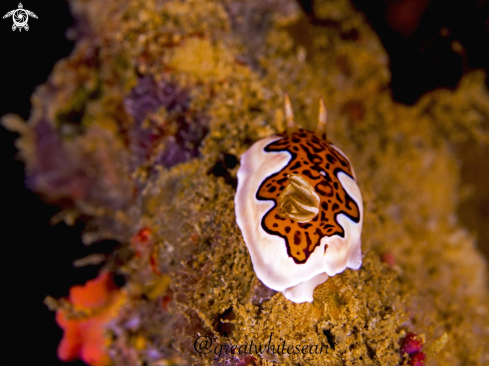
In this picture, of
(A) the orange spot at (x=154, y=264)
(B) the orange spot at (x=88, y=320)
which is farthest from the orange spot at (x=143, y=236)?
(B) the orange spot at (x=88, y=320)

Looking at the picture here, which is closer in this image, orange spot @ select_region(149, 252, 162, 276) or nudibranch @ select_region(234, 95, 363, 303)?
nudibranch @ select_region(234, 95, 363, 303)

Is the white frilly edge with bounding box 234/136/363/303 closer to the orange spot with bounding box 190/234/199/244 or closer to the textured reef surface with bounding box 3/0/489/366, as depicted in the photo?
the textured reef surface with bounding box 3/0/489/366

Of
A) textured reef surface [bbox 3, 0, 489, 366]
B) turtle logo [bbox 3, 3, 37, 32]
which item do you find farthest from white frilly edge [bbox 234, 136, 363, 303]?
turtle logo [bbox 3, 3, 37, 32]

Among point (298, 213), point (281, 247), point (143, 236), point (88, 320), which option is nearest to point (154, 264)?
point (143, 236)

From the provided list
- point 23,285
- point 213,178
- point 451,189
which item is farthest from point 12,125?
point 451,189

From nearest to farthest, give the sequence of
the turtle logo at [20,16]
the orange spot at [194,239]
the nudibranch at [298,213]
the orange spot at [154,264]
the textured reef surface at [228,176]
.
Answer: the nudibranch at [298,213]
the textured reef surface at [228,176]
the orange spot at [194,239]
the orange spot at [154,264]
the turtle logo at [20,16]

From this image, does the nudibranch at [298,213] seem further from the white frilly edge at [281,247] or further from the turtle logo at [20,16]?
the turtle logo at [20,16]
